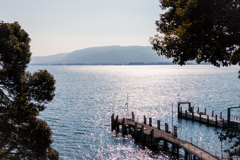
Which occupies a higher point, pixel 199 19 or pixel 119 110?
pixel 199 19

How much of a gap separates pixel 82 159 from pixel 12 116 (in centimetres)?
2069

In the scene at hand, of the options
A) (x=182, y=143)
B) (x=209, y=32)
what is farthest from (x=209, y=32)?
(x=182, y=143)

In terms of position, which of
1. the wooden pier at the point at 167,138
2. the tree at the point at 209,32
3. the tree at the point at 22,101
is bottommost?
the wooden pier at the point at 167,138

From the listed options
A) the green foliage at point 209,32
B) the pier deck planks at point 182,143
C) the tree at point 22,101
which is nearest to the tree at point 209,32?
the green foliage at point 209,32

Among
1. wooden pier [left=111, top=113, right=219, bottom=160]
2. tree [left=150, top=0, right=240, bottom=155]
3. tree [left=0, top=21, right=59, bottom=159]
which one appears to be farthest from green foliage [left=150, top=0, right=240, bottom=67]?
wooden pier [left=111, top=113, right=219, bottom=160]

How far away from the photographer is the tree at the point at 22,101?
13.2m

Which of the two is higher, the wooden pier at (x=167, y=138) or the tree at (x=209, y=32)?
the tree at (x=209, y=32)

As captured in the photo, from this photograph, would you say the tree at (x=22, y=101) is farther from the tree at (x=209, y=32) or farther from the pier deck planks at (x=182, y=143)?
the pier deck planks at (x=182, y=143)

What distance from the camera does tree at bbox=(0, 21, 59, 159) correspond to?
43.2 feet

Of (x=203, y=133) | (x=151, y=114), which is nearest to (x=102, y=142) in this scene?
(x=203, y=133)

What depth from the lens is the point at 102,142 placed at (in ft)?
127

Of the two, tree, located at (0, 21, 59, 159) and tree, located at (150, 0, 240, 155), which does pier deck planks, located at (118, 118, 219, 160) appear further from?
tree, located at (0, 21, 59, 159)

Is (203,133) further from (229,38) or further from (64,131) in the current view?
(229,38)

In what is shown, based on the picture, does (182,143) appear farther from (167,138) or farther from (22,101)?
(22,101)
